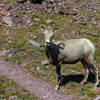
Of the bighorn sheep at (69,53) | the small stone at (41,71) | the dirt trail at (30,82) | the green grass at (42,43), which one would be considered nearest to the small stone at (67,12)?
the green grass at (42,43)

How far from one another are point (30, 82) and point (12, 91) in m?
2.08

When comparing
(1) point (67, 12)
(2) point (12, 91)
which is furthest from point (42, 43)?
(1) point (67, 12)

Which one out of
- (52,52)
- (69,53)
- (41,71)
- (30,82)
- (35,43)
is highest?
(52,52)

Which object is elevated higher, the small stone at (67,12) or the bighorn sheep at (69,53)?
the bighorn sheep at (69,53)

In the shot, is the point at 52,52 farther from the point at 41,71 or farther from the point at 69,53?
the point at 41,71

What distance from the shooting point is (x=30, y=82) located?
1506cm

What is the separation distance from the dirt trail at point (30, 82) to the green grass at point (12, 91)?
1.54 ft

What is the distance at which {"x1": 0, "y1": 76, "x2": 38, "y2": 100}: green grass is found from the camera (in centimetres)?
1258

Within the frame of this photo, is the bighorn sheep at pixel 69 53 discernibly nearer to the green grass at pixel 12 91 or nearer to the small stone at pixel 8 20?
the green grass at pixel 12 91

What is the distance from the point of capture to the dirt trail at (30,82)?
13.4 m

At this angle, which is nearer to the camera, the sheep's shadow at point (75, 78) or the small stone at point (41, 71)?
the sheep's shadow at point (75, 78)

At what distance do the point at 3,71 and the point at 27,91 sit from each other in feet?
12.0

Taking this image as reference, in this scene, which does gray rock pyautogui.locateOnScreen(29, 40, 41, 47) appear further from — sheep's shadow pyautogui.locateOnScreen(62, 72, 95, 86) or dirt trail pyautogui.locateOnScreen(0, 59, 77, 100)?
sheep's shadow pyautogui.locateOnScreen(62, 72, 95, 86)

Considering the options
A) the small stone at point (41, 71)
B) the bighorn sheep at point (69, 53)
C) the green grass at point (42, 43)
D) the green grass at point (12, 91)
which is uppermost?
the bighorn sheep at point (69, 53)
